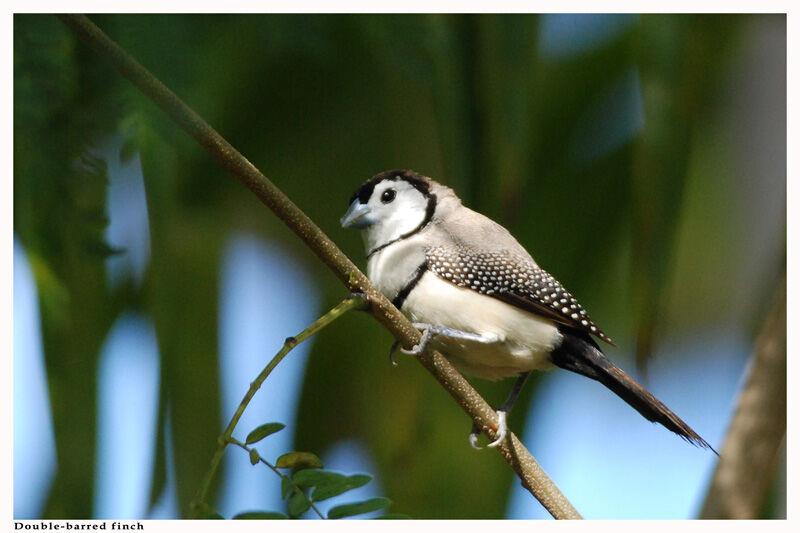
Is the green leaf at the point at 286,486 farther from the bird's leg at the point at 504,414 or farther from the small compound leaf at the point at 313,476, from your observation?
the bird's leg at the point at 504,414

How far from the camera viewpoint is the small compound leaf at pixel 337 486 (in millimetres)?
1542

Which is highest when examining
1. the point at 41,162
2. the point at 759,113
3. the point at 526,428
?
the point at 759,113

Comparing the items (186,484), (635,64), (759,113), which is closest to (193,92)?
(186,484)

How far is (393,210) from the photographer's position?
8.24 feet

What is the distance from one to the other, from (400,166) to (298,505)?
5.00 feet

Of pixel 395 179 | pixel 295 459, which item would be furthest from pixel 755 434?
pixel 295 459

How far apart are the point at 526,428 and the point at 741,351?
2.89 ft

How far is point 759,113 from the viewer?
118 inches

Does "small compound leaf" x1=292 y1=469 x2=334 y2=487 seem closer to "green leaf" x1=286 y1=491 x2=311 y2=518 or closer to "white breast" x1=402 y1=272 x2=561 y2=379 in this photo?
"green leaf" x1=286 y1=491 x2=311 y2=518

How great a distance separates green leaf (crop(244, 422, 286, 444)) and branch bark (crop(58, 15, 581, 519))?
0.93 feet

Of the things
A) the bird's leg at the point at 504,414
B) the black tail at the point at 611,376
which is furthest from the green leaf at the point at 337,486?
the black tail at the point at 611,376

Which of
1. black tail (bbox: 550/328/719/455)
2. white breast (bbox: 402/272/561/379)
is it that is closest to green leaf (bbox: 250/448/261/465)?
white breast (bbox: 402/272/561/379)

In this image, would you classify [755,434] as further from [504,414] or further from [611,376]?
[504,414]

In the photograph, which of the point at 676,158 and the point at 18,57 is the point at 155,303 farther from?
the point at 676,158
